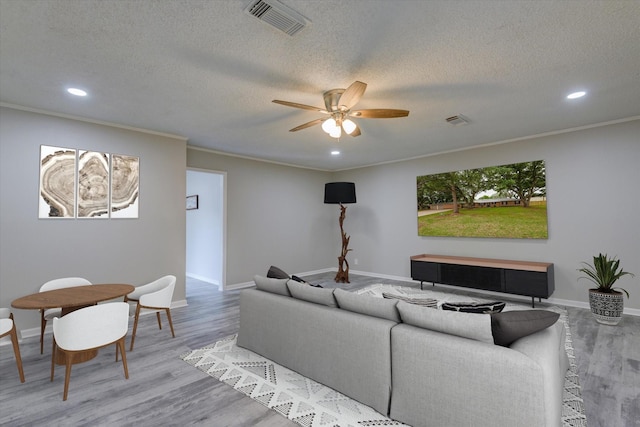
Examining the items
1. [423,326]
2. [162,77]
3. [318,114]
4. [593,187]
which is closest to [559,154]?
[593,187]

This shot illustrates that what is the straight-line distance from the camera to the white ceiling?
6.28 feet

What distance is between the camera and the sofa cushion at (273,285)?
286cm

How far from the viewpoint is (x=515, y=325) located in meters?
1.75

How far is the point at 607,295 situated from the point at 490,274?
4.31 ft

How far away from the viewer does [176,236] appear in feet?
15.1

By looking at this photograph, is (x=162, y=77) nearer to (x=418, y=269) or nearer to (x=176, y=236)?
(x=176, y=236)

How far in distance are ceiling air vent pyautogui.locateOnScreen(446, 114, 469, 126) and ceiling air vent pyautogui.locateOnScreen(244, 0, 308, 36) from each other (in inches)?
102

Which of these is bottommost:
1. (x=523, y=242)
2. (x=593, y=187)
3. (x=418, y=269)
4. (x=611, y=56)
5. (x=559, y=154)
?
(x=418, y=269)

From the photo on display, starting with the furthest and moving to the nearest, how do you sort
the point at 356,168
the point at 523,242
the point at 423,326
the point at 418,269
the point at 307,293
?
1. the point at 356,168
2. the point at 418,269
3. the point at 523,242
4. the point at 307,293
5. the point at 423,326

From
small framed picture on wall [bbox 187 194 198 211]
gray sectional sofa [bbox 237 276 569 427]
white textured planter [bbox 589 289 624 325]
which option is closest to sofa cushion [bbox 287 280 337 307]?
gray sectional sofa [bbox 237 276 569 427]

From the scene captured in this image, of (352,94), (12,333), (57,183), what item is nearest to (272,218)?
(57,183)

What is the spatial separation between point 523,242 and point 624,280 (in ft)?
4.09

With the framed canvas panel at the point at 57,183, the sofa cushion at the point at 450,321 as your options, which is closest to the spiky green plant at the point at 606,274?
the sofa cushion at the point at 450,321

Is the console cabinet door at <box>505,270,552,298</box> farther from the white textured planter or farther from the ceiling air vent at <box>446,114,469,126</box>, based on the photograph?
the ceiling air vent at <box>446,114,469,126</box>
